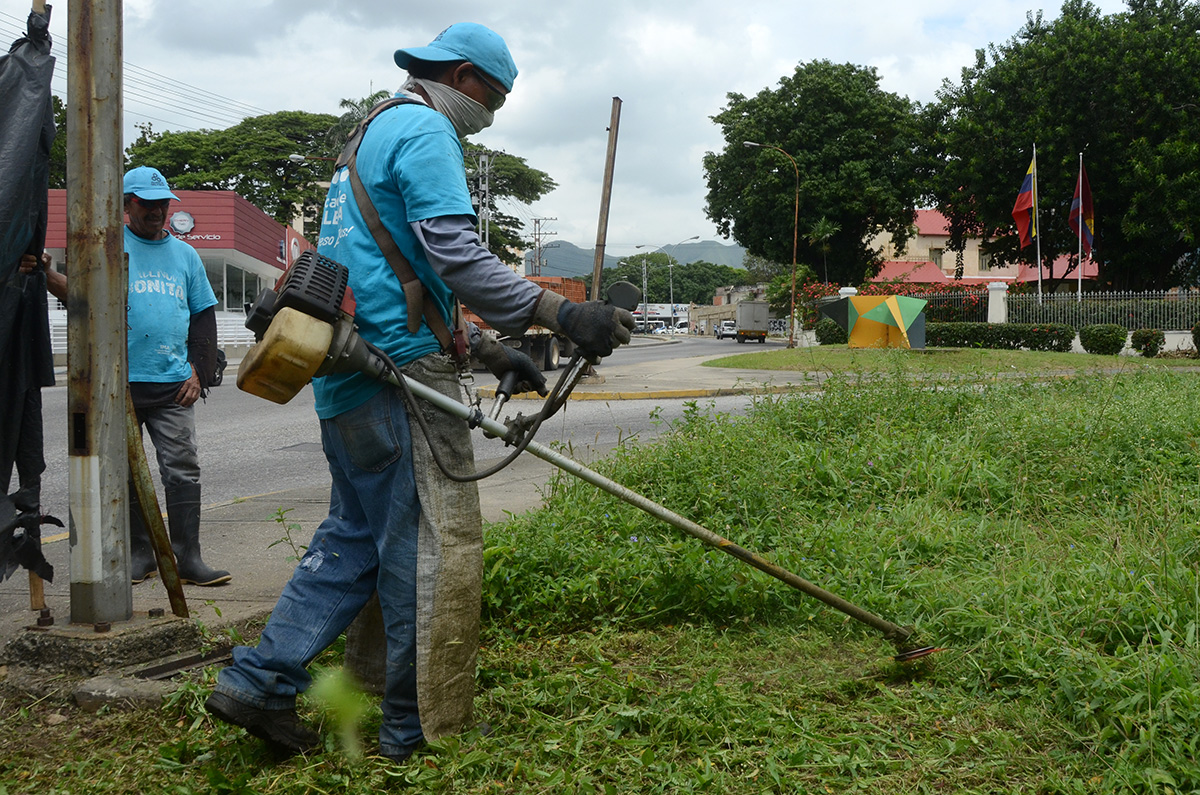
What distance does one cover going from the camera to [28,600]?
156 inches

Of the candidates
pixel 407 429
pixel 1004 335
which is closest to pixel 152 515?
pixel 407 429

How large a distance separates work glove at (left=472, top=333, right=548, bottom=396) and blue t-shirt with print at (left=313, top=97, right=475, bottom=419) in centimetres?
27

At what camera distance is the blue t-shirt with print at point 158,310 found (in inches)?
162

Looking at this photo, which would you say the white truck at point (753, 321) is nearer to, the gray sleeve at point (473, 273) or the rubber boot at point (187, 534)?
the rubber boot at point (187, 534)

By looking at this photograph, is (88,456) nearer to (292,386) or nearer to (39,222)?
(39,222)

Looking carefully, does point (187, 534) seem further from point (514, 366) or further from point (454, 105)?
point (454, 105)

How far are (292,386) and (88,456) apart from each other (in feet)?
3.72

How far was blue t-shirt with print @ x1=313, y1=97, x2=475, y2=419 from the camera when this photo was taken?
2375 millimetres

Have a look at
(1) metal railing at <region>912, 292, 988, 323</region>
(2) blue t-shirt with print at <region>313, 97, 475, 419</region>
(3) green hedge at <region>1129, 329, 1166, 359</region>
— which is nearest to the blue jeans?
(2) blue t-shirt with print at <region>313, 97, 475, 419</region>

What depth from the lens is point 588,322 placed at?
236 cm

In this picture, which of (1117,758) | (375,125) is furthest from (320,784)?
(1117,758)

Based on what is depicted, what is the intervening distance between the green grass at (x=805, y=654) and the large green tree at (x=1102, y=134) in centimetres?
2737

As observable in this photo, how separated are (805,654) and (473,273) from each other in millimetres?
1720

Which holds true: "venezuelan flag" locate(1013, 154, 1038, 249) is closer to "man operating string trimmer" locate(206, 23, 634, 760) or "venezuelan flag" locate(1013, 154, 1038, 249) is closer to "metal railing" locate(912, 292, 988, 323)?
"metal railing" locate(912, 292, 988, 323)
